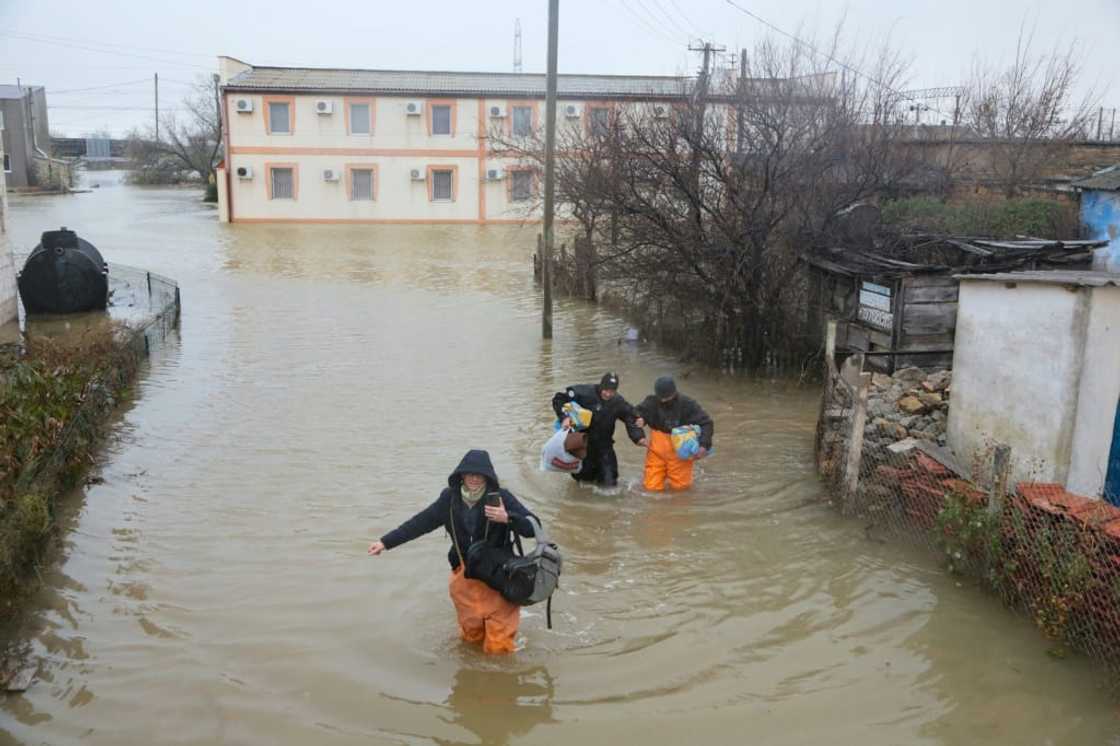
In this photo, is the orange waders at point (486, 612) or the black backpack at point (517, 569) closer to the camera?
the black backpack at point (517, 569)

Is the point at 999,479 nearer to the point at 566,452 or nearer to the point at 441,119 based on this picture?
the point at 566,452

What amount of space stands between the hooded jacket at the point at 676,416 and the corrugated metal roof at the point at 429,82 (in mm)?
32299

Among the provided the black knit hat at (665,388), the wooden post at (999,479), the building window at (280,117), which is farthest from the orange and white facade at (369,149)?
the wooden post at (999,479)

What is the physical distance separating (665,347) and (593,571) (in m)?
10.2

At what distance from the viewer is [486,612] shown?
6.66 m

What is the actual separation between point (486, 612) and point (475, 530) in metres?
0.56

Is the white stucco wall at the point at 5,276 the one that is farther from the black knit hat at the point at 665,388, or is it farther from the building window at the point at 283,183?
the building window at the point at 283,183

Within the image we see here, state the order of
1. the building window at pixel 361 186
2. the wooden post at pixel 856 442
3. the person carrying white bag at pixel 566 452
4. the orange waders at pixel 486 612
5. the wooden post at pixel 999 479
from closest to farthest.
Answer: the orange waders at pixel 486 612
the wooden post at pixel 999 479
the wooden post at pixel 856 442
the person carrying white bag at pixel 566 452
the building window at pixel 361 186

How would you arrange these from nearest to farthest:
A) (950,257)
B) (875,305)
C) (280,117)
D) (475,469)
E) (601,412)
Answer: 1. (475,469)
2. (601,412)
3. (875,305)
4. (950,257)
5. (280,117)

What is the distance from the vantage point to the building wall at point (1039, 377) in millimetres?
8188

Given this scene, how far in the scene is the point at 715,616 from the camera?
300 inches

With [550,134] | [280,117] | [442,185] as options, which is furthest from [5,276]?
[442,185]

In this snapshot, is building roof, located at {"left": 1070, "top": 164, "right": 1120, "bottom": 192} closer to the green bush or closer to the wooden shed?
the green bush

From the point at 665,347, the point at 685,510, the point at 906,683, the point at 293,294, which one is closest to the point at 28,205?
the point at 293,294
